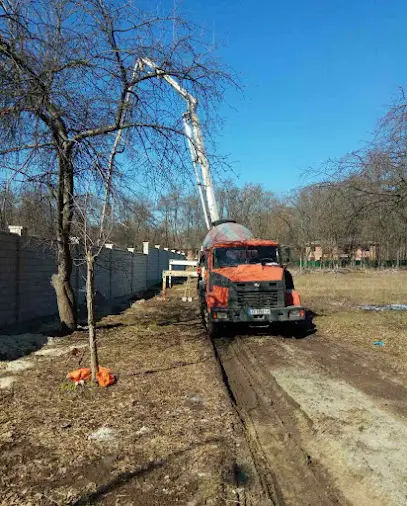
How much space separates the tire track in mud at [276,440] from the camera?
3.94m

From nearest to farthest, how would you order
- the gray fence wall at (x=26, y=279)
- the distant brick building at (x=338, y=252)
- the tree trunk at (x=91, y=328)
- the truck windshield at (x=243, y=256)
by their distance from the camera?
the tree trunk at (x=91, y=328) → the gray fence wall at (x=26, y=279) → the truck windshield at (x=243, y=256) → the distant brick building at (x=338, y=252)

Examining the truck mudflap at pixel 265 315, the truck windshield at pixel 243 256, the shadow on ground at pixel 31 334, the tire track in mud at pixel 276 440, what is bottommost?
the tire track in mud at pixel 276 440

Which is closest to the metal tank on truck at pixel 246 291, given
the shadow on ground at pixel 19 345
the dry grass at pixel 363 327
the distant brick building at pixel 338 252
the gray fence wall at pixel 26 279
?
the dry grass at pixel 363 327

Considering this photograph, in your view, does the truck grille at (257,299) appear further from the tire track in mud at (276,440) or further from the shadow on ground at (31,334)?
the shadow on ground at (31,334)

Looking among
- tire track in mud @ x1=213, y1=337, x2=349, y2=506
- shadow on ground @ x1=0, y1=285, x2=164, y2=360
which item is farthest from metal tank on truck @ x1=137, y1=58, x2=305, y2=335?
shadow on ground @ x1=0, y1=285, x2=164, y2=360

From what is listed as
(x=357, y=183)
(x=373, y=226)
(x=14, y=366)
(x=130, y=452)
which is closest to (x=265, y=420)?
(x=130, y=452)

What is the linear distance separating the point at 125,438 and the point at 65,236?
6563mm

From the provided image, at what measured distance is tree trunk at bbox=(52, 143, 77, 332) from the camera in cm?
959

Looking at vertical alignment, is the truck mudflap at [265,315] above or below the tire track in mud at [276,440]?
above

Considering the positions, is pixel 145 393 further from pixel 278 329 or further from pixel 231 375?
pixel 278 329

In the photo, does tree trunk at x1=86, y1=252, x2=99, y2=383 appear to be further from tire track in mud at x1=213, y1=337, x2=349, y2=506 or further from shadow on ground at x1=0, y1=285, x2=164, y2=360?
shadow on ground at x1=0, y1=285, x2=164, y2=360

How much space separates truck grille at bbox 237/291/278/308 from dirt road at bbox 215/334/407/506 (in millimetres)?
1857

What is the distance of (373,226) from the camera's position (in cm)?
1278

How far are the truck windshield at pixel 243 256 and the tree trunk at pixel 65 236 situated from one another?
386cm
